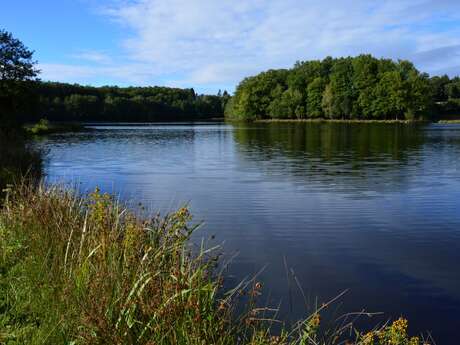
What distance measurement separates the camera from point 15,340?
19.4ft

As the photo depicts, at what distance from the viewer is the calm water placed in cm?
1018

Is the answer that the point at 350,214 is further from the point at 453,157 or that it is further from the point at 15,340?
the point at 453,157

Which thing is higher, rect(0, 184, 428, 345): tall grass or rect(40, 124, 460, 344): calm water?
rect(0, 184, 428, 345): tall grass

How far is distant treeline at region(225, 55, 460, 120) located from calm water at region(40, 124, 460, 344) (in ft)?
327

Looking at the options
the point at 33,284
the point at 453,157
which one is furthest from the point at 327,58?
the point at 33,284

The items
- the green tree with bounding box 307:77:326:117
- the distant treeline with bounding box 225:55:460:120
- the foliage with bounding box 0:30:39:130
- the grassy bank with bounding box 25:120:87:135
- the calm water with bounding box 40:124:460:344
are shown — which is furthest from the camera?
the green tree with bounding box 307:77:326:117

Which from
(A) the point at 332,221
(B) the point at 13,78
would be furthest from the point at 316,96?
(A) the point at 332,221

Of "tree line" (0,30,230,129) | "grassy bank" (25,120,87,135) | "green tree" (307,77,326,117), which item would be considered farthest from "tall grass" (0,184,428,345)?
"green tree" (307,77,326,117)

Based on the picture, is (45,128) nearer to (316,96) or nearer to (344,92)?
(344,92)

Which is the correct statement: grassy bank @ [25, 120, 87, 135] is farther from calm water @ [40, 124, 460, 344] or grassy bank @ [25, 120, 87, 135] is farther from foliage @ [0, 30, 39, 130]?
calm water @ [40, 124, 460, 344]

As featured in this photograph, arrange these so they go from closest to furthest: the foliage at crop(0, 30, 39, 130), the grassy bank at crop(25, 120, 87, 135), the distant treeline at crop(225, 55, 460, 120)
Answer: the foliage at crop(0, 30, 39, 130)
the grassy bank at crop(25, 120, 87, 135)
the distant treeline at crop(225, 55, 460, 120)

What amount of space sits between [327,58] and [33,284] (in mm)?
168247

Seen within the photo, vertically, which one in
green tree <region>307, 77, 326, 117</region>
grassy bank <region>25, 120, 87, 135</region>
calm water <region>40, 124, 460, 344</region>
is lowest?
calm water <region>40, 124, 460, 344</region>

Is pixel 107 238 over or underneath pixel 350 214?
over
